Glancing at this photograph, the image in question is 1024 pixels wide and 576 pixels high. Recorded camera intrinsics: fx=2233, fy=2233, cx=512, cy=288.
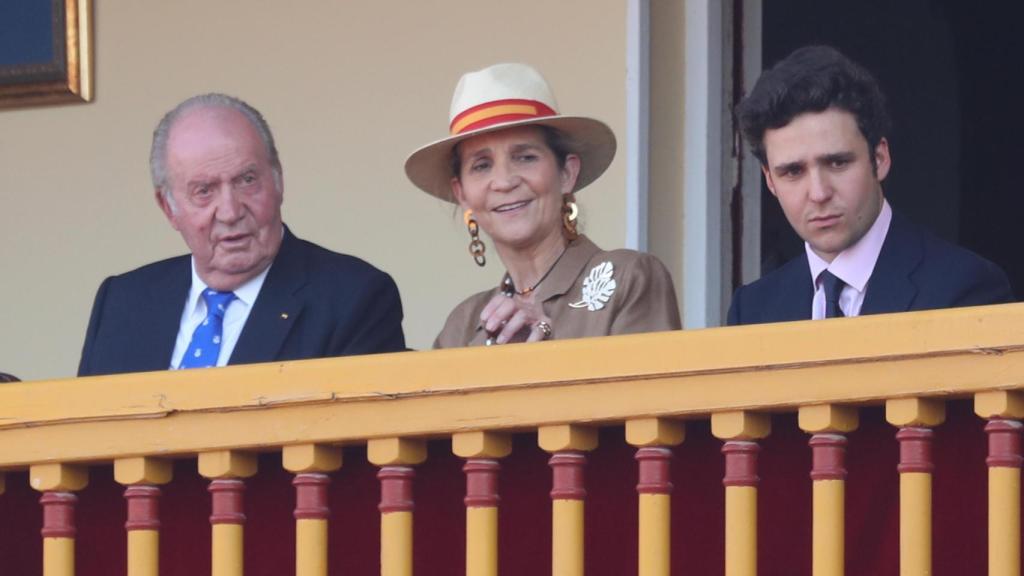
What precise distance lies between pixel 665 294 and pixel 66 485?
54.2 inches

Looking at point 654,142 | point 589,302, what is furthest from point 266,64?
point 589,302

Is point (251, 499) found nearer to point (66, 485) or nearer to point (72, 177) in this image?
point (66, 485)

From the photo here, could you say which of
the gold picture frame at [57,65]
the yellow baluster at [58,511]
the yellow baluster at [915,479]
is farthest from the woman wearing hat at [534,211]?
the gold picture frame at [57,65]

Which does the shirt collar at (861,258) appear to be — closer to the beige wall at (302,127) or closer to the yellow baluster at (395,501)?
the yellow baluster at (395,501)

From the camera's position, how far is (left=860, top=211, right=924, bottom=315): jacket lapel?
372 centimetres

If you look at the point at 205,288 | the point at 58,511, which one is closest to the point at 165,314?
the point at 205,288

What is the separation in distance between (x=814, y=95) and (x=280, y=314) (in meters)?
1.11

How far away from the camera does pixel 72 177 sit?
257 inches

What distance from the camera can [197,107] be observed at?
464 cm

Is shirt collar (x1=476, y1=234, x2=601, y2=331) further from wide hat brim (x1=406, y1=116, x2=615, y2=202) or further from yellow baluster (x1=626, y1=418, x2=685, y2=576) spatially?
yellow baluster (x1=626, y1=418, x2=685, y2=576)

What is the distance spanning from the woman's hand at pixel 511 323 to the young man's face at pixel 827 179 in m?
0.55

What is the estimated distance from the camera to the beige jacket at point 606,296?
14.1 ft

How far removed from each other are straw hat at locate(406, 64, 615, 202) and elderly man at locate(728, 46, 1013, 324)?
1.96 feet

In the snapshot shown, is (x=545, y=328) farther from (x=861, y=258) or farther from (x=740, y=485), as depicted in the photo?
(x=740, y=485)
